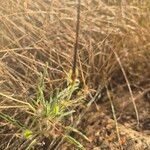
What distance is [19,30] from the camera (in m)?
1.53

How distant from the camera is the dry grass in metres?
1.45

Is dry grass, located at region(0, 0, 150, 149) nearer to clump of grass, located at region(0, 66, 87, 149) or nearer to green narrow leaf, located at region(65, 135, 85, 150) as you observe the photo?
clump of grass, located at region(0, 66, 87, 149)

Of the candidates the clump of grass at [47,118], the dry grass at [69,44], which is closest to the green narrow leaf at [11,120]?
the clump of grass at [47,118]

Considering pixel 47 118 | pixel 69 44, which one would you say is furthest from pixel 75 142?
pixel 69 44

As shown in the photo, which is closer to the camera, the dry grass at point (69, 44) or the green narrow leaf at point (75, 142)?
the green narrow leaf at point (75, 142)

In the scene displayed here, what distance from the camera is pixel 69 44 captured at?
1.50m

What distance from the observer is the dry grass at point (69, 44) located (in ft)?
4.76

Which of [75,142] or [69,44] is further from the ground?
[69,44]

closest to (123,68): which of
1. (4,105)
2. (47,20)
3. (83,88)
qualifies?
(83,88)

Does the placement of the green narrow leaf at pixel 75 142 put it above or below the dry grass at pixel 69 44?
below

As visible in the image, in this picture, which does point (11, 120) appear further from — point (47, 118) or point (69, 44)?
point (69, 44)

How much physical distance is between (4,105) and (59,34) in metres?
0.29

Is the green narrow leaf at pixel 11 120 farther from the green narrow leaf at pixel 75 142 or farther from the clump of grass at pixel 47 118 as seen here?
the green narrow leaf at pixel 75 142

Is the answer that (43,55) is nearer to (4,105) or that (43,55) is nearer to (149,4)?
(4,105)
